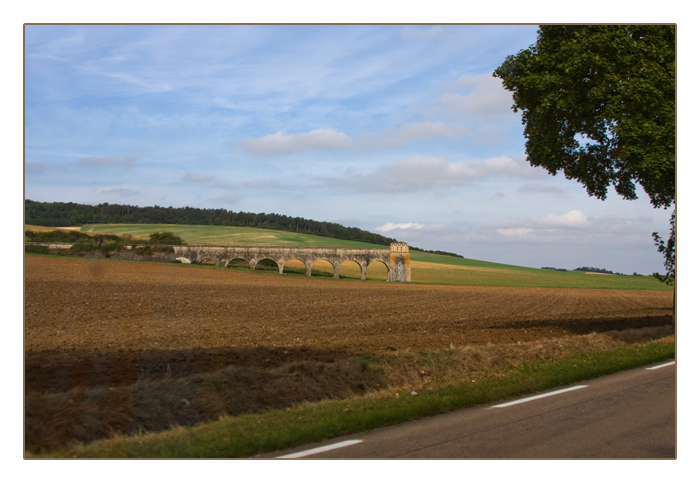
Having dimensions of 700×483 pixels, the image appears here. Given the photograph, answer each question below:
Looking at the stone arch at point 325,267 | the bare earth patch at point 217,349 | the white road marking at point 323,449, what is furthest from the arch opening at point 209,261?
the white road marking at point 323,449

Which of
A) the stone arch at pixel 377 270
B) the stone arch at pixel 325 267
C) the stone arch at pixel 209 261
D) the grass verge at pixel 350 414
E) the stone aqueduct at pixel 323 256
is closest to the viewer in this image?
the grass verge at pixel 350 414

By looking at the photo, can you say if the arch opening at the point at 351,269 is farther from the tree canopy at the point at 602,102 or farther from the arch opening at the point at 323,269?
the tree canopy at the point at 602,102

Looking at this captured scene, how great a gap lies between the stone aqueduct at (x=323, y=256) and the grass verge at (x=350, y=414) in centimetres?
6849

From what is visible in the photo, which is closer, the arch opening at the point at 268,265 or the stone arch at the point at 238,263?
the stone arch at the point at 238,263

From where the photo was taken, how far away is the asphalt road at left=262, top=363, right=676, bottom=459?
6176 mm

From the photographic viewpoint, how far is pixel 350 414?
7980 millimetres

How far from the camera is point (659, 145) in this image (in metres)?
15.0

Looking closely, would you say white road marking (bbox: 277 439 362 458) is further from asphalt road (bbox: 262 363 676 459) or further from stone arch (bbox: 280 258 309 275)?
stone arch (bbox: 280 258 309 275)

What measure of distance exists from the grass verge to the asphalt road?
0.31 meters

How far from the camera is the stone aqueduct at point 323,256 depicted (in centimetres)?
7931

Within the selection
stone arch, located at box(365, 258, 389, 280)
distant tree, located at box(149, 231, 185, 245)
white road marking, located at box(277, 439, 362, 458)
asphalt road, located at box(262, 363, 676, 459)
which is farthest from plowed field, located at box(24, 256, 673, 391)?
stone arch, located at box(365, 258, 389, 280)

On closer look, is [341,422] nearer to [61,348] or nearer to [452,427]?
[452,427]

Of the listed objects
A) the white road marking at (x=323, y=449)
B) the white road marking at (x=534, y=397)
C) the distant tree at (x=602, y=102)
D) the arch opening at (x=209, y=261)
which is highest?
the distant tree at (x=602, y=102)

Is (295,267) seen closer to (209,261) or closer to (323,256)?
(323,256)
